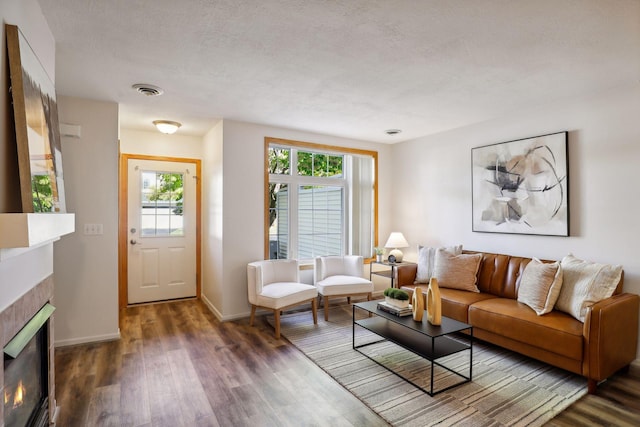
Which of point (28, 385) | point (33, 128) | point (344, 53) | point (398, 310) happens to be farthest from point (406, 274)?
point (33, 128)

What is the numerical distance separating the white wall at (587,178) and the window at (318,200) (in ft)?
4.13

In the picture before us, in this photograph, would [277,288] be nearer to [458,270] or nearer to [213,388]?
[213,388]

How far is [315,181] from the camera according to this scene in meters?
4.78

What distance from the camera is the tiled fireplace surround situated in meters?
1.20

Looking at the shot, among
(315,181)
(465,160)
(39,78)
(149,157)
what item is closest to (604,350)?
(465,160)

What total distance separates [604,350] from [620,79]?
2.13 m

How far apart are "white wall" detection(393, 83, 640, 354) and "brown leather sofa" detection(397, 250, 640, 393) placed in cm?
32

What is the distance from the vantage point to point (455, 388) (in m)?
2.45

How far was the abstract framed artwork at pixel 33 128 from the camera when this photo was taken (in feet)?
4.35

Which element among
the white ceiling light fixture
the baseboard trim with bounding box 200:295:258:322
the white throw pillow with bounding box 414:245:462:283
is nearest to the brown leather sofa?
the white throw pillow with bounding box 414:245:462:283

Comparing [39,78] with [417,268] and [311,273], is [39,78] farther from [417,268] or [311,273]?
[417,268]

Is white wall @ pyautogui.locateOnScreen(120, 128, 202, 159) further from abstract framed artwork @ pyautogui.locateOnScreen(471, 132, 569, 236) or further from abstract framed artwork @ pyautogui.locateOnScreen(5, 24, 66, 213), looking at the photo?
abstract framed artwork @ pyautogui.locateOnScreen(471, 132, 569, 236)

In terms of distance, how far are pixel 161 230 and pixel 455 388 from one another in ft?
13.3

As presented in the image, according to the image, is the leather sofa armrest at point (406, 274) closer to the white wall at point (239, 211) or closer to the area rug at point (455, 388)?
the area rug at point (455, 388)
